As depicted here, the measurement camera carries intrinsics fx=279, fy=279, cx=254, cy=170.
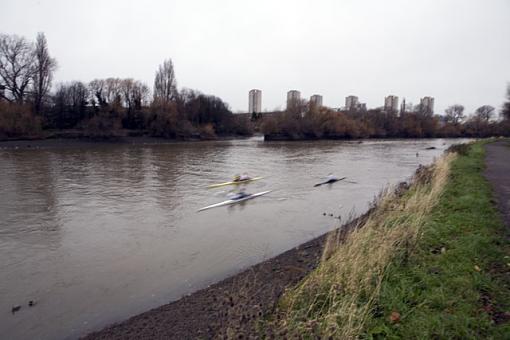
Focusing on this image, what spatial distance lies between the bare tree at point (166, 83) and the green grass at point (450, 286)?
74.6m

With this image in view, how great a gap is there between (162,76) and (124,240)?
71.8 m

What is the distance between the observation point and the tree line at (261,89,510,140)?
259 ft

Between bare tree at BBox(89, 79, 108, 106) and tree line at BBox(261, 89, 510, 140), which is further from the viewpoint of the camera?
tree line at BBox(261, 89, 510, 140)

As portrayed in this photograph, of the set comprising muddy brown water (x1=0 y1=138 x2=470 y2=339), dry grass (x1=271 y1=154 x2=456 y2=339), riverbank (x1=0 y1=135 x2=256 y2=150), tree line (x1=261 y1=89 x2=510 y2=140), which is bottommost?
muddy brown water (x1=0 y1=138 x2=470 y2=339)

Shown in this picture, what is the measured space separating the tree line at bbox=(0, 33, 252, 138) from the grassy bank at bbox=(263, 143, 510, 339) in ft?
180

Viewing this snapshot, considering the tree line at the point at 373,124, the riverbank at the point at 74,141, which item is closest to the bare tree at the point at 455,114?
the tree line at the point at 373,124

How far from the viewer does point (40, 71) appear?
176 feet

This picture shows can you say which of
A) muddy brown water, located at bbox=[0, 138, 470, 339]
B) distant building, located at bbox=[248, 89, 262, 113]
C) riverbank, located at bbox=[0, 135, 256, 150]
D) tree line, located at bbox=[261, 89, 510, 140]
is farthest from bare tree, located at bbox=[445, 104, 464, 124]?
muddy brown water, located at bbox=[0, 138, 470, 339]

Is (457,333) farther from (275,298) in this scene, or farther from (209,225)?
(209,225)

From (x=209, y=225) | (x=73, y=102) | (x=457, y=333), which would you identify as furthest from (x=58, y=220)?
(x=73, y=102)

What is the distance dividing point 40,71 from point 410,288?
6909 centimetres

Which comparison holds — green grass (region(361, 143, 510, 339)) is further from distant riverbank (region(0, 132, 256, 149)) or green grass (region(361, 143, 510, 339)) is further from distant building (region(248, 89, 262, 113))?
distant building (region(248, 89, 262, 113))

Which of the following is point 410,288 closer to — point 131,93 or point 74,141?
point 74,141

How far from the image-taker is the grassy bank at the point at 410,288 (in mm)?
3549
